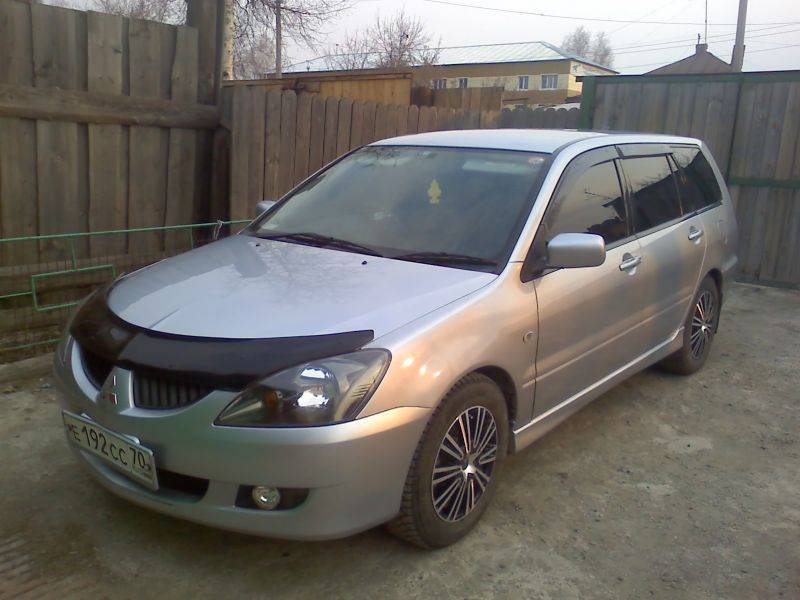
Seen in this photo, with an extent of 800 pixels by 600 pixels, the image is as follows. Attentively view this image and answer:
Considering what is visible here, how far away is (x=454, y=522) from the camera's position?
3.04 meters

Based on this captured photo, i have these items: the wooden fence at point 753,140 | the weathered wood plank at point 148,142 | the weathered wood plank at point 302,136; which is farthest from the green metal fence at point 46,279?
the wooden fence at point 753,140

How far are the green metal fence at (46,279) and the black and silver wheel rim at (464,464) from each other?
125 inches

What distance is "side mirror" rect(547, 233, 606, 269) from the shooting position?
3.30 metres

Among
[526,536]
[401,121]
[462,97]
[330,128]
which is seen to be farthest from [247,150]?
[462,97]

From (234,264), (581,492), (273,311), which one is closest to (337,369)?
(273,311)

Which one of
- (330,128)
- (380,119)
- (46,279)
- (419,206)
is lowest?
(46,279)

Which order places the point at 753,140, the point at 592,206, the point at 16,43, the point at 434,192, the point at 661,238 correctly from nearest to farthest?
the point at 434,192
the point at 592,206
the point at 661,238
the point at 16,43
the point at 753,140

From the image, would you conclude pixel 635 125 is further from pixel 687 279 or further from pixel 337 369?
pixel 337 369

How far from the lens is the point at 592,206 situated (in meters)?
3.94

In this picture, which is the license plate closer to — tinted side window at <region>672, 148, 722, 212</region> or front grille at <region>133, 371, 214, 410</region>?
front grille at <region>133, 371, 214, 410</region>

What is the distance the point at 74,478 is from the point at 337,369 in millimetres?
1756

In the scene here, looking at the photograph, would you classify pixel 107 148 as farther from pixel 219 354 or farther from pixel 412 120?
pixel 412 120

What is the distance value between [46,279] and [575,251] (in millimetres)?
3606

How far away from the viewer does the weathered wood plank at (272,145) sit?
6.45m
